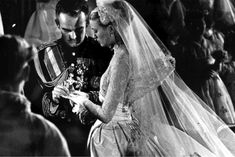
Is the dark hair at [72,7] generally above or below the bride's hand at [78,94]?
above

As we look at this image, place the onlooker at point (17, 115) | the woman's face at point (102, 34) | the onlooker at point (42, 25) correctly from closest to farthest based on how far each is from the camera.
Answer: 1. the onlooker at point (17, 115)
2. the onlooker at point (42, 25)
3. the woman's face at point (102, 34)

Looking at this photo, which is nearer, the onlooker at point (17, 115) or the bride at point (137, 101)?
the onlooker at point (17, 115)

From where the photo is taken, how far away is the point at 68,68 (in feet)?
8.06

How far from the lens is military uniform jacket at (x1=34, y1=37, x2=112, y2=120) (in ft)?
7.86

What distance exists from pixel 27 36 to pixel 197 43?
115 cm

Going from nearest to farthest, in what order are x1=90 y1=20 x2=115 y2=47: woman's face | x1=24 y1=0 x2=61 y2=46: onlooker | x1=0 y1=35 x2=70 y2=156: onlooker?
1. x1=0 y1=35 x2=70 y2=156: onlooker
2. x1=24 y1=0 x2=61 y2=46: onlooker
3. x1=90 y1=20 x2=115 y2=47: woman's face

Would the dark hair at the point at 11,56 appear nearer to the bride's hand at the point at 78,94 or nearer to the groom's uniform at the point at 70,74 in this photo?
the groom's uniform at the point at 70,74

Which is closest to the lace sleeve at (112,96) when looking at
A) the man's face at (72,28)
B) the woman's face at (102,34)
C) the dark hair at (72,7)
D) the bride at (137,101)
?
the bride at (137,101)

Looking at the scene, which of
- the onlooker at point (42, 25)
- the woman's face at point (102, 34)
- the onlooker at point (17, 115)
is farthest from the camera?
the woman's face at point (102, 34)

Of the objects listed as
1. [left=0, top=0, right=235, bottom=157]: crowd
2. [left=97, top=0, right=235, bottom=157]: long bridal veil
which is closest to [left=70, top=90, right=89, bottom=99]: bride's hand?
[left=0, top=0, right=235, bottom=157]: crowd

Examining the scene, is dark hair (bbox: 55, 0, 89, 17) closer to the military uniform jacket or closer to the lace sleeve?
→ the military uniform jacket

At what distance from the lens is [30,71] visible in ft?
7.65

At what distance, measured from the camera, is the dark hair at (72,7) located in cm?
244

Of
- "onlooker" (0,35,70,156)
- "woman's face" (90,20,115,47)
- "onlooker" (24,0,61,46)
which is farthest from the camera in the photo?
"woman's face" (90,20,115,47)
